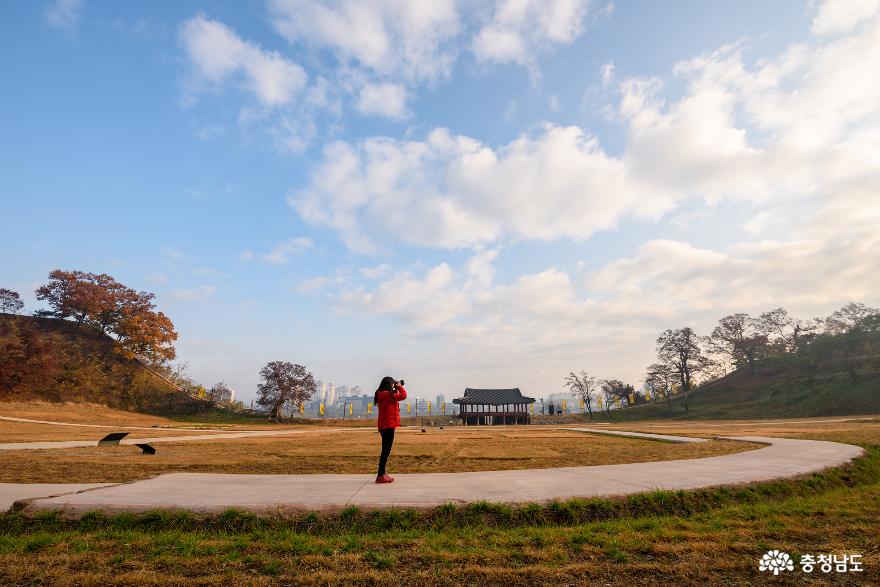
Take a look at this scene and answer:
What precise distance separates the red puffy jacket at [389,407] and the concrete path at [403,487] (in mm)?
1018

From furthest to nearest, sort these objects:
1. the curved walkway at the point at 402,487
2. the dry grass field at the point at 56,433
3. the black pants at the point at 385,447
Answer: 1. the dry grass field at the point at 56,433
2. the black pants at the point at 385,447
3. the curved walkway at the point at 402,487

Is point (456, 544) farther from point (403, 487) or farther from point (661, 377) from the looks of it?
point (661, 377)

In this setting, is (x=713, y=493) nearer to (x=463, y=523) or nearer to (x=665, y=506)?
(x=665, y=506)

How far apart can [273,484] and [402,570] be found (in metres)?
4.13

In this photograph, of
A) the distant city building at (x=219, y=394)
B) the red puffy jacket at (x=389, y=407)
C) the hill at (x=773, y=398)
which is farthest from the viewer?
the distant city building at (x=219, y=394)

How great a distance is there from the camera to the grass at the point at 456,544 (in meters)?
3.74

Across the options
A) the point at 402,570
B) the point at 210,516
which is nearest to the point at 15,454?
the point at 210,516

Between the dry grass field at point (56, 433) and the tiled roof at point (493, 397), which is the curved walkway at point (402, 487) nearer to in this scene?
the dry grass field at point (56, 433)

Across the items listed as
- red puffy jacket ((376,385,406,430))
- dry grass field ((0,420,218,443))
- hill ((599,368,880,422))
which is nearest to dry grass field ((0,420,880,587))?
red puffy jacket ((376,385,406,430))

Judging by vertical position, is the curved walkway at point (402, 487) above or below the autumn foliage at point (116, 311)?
below

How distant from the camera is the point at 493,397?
69.1 meters

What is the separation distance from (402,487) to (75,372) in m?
62.0

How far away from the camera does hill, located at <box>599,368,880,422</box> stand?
159 feet

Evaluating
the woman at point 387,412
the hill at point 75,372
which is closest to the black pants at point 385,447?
the woman at point 387,412
